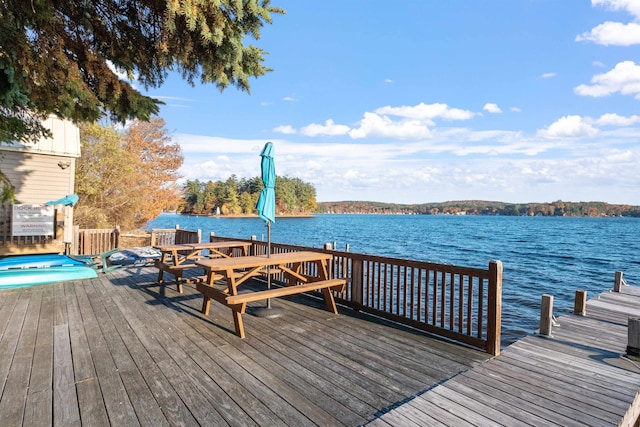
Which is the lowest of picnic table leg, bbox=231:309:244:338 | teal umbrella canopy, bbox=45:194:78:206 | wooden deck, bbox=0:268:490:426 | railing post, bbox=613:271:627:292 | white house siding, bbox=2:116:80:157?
railing post, bbox=613:271:627:292

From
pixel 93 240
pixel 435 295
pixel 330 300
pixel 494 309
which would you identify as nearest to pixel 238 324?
pixel 330 300

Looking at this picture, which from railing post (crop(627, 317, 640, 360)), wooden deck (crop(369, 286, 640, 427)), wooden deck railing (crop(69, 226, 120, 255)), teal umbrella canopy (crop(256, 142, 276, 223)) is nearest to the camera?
wooden deck (crop(369, 286, 640, 427))

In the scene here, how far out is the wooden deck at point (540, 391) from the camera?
2264 millimetres

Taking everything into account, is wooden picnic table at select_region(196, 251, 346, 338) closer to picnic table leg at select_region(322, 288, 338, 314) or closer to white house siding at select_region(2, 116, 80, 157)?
picnic table leg at select_region(322, 288, 338, 314)

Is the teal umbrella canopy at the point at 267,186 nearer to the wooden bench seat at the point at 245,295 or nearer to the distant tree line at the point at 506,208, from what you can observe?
the wooden bench seat at the point at 245,295

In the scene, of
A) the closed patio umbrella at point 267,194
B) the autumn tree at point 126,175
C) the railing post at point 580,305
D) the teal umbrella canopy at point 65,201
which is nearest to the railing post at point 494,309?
the closed patio umbrella at point 267,194

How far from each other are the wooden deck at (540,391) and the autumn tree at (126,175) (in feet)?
44.6

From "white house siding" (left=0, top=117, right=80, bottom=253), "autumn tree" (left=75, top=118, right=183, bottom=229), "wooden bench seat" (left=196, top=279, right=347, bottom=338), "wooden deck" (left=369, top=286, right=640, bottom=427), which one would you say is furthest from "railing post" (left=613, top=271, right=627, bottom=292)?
"autumn tree" (left=75, top=118, right=183, bottom=229)

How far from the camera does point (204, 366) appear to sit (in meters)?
3.05

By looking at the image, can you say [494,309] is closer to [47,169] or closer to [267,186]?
[267,186]

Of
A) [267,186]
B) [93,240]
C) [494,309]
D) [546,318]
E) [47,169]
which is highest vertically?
[47,169]

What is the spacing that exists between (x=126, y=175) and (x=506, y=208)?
113 m

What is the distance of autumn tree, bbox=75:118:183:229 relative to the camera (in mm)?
14297

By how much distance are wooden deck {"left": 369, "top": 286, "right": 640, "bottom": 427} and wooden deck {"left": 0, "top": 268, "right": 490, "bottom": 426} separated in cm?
17
